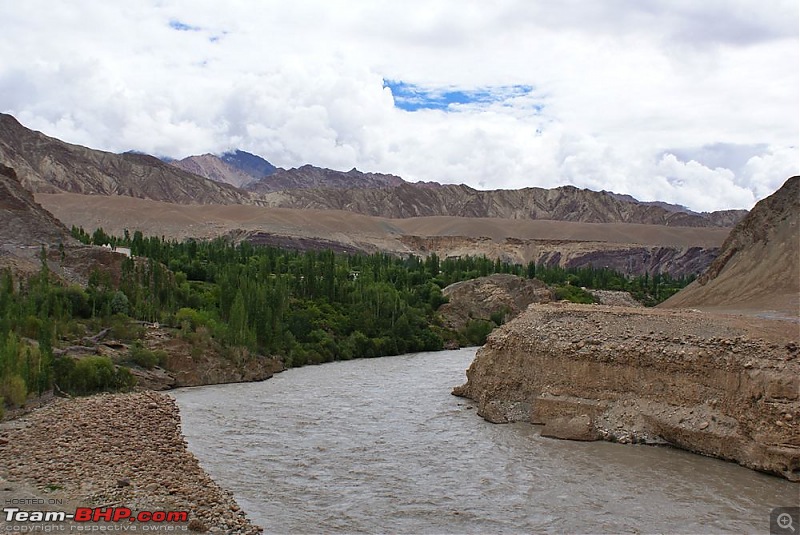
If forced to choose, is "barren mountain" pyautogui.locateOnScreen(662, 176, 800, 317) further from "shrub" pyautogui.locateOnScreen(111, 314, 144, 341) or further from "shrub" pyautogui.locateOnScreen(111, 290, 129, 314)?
"shrub" pyautogui.locateOnScreen(111, 290, 129, 314)

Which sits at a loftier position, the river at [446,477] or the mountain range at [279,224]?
the mountain range at [279,224]

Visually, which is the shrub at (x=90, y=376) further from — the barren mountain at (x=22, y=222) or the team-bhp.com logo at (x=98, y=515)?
→ the barren mountain at (x=22, y=222)

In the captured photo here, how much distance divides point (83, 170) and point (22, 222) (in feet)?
440

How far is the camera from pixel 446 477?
19.1 meters

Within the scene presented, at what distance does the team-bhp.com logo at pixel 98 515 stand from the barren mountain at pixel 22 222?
110ft

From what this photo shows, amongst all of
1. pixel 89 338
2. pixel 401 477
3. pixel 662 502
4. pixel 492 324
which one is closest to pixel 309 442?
pixel 401 477

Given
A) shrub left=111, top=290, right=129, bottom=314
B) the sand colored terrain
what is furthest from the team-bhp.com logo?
the sand colored terrain

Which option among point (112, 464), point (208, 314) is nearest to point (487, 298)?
point (208, 314)

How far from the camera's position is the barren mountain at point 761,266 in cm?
3543

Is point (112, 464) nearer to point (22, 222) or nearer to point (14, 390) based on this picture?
point (14, 390)

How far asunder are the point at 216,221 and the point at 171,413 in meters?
122

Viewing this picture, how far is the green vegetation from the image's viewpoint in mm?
29406

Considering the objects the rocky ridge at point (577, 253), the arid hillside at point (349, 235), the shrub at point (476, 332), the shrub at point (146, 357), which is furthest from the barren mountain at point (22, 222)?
the rocky ridge at point (577, 253)

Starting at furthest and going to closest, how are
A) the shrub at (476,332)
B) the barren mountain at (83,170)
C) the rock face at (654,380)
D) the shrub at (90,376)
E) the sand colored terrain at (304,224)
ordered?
1. the barren mountain at (83,170)
2. the sand colored terrain at (304,224)
3. the shrub at (476,332)
4. the shrub at (90,376)
5. the rock face at (654,380)
